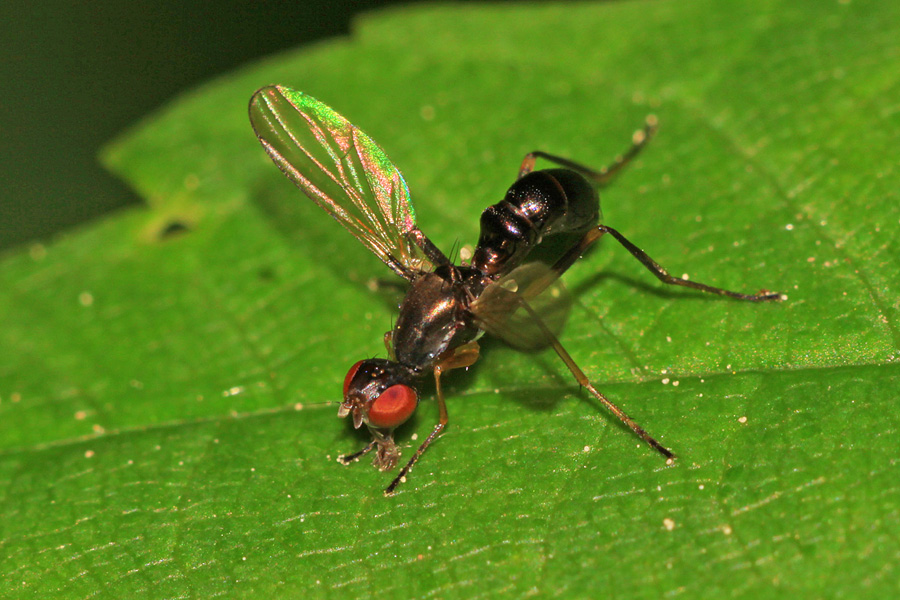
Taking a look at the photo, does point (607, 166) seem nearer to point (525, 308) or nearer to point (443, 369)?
point (525, 308)

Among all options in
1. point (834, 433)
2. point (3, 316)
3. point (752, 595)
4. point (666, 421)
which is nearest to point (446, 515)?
point (666, 421)

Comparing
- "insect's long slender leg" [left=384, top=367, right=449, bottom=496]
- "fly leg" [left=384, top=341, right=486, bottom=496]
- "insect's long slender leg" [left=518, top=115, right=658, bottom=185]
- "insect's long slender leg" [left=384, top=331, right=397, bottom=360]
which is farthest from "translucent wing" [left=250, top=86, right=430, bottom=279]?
"insect's long slender leg" [left=384, top=367, right=449, bottom=496]

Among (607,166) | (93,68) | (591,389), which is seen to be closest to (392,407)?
(591,389)

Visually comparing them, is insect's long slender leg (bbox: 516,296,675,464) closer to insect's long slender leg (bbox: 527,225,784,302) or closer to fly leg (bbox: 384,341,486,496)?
insect's long slender leg (bbox: 527,225,784,302)

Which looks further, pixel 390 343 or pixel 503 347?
pixel 503 347

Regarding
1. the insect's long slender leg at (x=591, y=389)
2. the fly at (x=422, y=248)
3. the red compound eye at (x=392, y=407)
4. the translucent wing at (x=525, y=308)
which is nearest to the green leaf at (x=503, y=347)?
the insect's long slender leg at (x=591, y=389)
